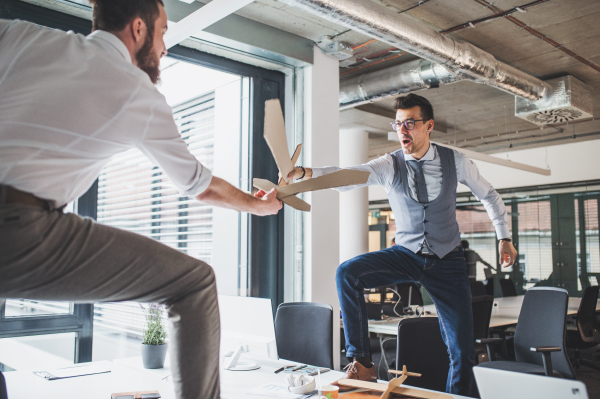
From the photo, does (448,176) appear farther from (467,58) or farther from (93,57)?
(467,58)

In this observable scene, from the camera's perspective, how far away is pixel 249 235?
4.45m

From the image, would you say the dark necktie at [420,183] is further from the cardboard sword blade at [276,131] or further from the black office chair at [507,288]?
the black office chair at [507,288]

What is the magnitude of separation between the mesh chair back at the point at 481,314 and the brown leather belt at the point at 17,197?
3.56 m

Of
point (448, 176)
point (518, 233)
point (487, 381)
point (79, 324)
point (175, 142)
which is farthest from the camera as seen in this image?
point (518, 233)

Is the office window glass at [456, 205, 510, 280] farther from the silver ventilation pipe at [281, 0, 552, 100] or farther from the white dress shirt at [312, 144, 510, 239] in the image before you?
the white dress shirt at [312, 144, 510, 239]

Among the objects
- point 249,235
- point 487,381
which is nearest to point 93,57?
point 487,381

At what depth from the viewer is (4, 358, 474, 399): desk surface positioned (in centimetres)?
196

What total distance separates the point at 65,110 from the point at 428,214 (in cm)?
197

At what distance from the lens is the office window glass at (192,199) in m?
4.53

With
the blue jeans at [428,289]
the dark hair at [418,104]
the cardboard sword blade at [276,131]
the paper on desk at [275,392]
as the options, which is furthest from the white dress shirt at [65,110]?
the dark hair at [418,104]

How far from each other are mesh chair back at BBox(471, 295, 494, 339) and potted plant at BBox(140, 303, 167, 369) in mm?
2515

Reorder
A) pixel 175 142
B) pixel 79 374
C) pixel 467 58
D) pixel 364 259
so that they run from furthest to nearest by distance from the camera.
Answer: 1. pixel 467 58
2. pixel 364 259
3. pixel 79 374
4. pixel 175 142

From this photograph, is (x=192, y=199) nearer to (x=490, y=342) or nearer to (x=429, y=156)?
(x=429, y=156)

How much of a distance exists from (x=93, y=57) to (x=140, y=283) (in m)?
0.52
